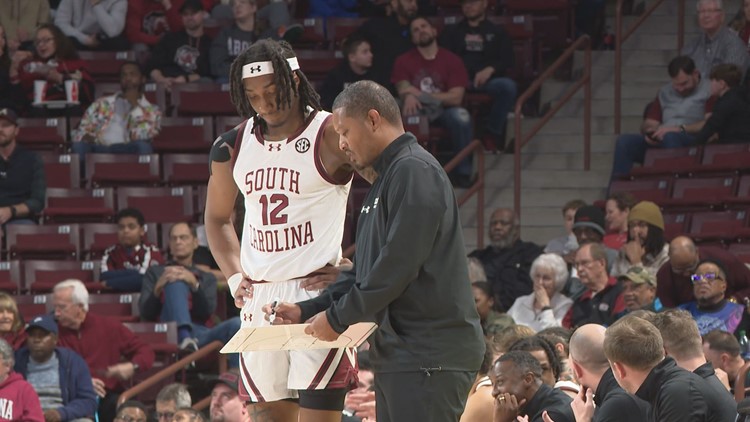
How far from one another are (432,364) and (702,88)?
27.9 feet

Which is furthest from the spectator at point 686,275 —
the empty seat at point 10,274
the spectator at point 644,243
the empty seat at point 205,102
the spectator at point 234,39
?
the spectator at point 234,39

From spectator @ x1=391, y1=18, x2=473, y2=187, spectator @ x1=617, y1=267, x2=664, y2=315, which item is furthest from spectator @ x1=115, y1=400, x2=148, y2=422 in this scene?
spectator @ x1=391, y1=18, x2=473, y2=187

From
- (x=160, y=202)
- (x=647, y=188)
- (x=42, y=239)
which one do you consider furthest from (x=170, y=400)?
(x=647, y=188)

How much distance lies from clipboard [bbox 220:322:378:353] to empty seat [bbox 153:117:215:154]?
8.28 metres

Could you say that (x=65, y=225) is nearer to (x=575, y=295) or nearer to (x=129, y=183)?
(x=129, y=183)

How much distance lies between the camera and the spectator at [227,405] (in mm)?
8938

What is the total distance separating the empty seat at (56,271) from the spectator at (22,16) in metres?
3.88

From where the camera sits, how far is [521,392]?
19.2 feet

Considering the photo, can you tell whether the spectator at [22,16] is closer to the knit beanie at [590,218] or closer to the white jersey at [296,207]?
the knit beanie at [590,218]

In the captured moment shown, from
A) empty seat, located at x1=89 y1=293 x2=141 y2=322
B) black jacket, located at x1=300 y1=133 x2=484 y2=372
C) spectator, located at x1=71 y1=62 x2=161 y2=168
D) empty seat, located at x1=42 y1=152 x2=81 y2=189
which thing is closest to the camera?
black jacket, located at x1=300 y1=133 x2=484 y2=372

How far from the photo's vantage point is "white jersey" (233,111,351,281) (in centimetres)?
525

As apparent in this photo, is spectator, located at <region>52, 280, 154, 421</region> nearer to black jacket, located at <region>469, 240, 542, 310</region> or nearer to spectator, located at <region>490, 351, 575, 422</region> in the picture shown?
black jacket, located at <region>469, 240, 542, 310</region>

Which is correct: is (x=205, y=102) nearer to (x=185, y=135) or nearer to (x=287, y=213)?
(x=185, y=135)

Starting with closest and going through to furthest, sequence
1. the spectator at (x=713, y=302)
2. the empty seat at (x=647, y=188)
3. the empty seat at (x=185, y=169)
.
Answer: the spectator at (x=713, y=302)
the empty seat at (x=647, y=188)
the empty seat at (x=185, y=169)
